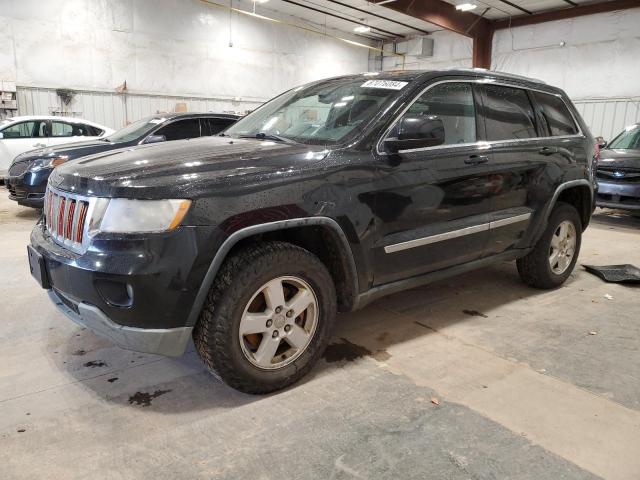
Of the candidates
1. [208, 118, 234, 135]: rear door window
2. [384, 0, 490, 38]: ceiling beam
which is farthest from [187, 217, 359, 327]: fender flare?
[384, 0, 490, 38]: ceiling beam

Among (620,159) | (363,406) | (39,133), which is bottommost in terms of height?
(363,406)

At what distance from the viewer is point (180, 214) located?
218cm

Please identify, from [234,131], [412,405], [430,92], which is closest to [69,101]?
[234,131]

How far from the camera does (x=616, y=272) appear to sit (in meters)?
A: 4.85

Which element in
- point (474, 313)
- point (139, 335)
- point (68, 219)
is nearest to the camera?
point (139, 335)

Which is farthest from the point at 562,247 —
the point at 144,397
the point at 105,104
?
the point at 105,104

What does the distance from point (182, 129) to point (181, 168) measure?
17.8 ft

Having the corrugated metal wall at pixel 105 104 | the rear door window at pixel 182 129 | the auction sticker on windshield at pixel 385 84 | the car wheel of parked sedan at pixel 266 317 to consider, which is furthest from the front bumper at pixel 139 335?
the corrugated metal wall at pixel 105 104

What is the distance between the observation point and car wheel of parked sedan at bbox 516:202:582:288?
13.6ft

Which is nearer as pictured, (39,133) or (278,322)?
→ (278,322)

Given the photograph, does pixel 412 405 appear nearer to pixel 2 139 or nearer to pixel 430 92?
pixel 430 92

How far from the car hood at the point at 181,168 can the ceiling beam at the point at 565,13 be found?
14391 millimetres

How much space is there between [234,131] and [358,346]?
1.72m

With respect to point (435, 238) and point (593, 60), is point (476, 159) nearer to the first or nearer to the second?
point (435, 238)
